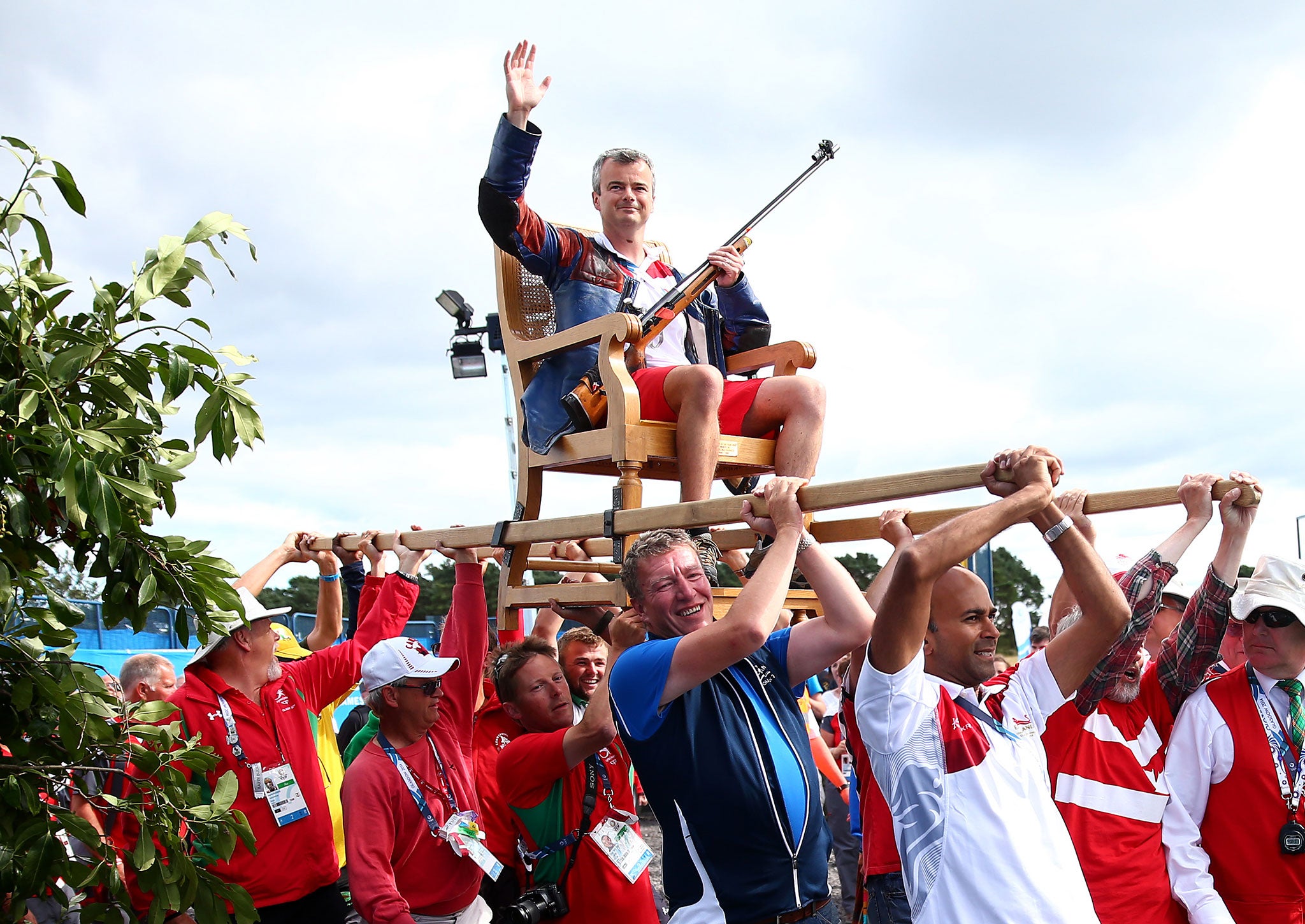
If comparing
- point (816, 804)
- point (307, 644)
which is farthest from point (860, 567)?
point (816, 804)

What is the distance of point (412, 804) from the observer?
362cm

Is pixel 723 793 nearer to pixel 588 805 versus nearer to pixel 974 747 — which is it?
pixel 974 747

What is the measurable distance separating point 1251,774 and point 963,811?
4.89ft

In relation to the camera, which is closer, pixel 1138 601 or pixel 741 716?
pixel 741 716

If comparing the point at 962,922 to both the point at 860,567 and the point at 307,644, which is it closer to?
the point at 307,644

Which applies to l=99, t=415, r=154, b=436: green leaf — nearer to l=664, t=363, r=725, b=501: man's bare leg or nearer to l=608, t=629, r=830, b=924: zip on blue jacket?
l=608, t=629, r=830, b=924: zip on blue jacket

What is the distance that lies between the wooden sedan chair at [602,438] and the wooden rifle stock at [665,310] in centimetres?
7

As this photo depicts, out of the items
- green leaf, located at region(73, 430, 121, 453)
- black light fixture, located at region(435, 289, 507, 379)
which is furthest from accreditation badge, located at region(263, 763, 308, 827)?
black light fixture, located at region(435, 289, 507, 379)

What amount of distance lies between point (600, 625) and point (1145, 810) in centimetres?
202

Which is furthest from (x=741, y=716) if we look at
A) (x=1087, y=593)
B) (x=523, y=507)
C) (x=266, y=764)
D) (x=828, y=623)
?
(x=523, y=507)

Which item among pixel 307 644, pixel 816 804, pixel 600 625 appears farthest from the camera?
pixel 307 644

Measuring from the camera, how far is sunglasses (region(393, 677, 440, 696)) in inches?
147

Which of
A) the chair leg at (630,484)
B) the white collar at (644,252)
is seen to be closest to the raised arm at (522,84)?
the white collar at (644,252)

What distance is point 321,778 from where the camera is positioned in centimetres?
368
